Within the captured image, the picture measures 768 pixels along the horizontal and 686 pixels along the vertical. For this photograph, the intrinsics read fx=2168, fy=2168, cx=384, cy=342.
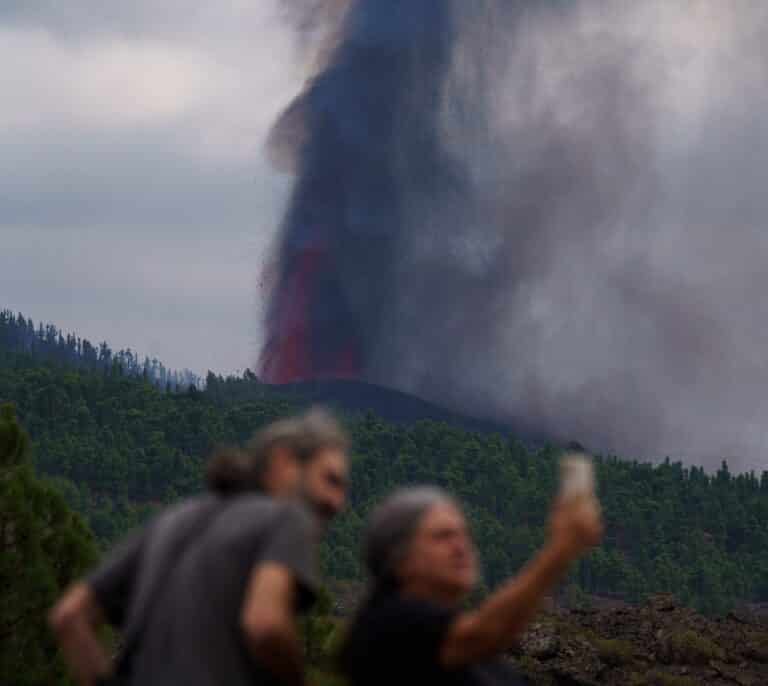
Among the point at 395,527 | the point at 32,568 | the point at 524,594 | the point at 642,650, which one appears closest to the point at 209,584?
the point at 395,527

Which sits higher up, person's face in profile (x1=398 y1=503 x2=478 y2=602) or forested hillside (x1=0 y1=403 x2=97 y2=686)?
forested hillside (x1=0 y1=403 x2=97 y2=686)

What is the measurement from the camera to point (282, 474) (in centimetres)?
850

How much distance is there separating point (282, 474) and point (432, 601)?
0.84 m

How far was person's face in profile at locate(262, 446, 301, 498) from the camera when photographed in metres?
8.46

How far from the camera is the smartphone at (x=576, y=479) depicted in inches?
293

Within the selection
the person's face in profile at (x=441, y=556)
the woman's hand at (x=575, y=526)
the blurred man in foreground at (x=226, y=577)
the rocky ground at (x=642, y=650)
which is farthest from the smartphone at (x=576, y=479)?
the rocky ground at (x=642, y=650)

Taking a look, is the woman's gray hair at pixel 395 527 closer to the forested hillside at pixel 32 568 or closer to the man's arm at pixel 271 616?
the man's arm at pixel 271 616

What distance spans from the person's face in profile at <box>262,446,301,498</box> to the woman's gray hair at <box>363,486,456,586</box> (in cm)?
37

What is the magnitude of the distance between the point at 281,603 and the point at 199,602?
0.50 metres

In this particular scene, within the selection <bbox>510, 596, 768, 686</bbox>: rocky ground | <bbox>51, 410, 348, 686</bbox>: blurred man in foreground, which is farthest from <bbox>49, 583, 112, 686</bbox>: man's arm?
<bbox>510, 596, 768, 686</bbox>: rocky ground

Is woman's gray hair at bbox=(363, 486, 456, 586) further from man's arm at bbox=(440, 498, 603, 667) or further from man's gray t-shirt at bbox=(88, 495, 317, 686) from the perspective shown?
man's arm at bbox=(440, 498, 603, 667)

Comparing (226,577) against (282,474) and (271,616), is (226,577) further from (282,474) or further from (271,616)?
(282,474)

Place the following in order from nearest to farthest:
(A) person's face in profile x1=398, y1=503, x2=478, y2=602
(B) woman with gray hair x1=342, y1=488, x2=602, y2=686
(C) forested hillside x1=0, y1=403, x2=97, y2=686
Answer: (B) woman with gray hair x1=342, y1=488, x2=602, y2=686 < (A) person's face in profile x1=398, y1=503, x2=478, y2=602 < (C) forested hillside x1=0, y1=403, x2=97, y2=686

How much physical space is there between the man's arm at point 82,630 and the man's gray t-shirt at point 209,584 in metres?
0.29
